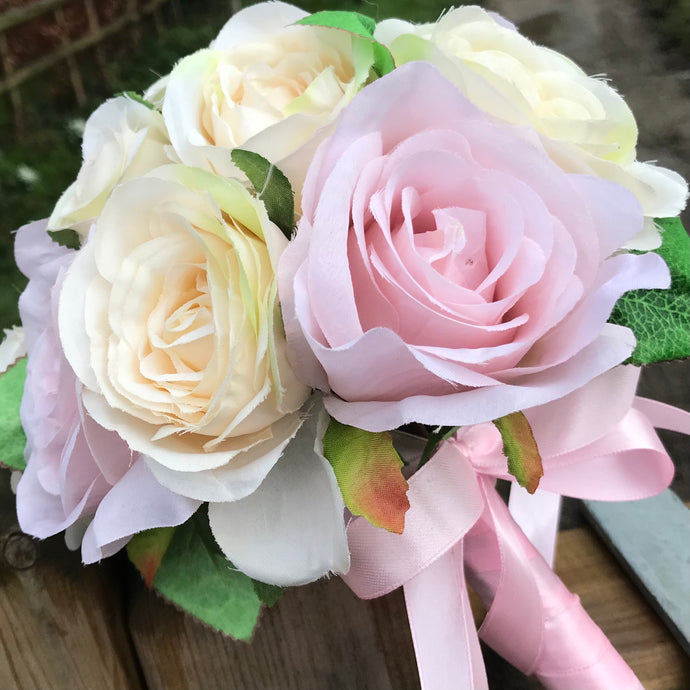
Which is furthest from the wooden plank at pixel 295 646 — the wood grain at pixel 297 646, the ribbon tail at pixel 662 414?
the ribbon tail at pixel 662 414

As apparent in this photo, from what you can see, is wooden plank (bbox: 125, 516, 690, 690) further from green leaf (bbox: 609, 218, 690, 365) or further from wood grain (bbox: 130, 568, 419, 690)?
green leaf (bbox: 609, 218, 690, 365)

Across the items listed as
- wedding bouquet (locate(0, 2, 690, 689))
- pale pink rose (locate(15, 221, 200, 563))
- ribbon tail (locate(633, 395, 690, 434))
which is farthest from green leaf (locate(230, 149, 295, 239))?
ribbon tail (locate(633, 395, 690, 434))

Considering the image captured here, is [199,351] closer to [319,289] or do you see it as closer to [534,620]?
[319,289]

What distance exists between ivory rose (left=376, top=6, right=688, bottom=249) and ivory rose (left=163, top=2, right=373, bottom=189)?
4cm

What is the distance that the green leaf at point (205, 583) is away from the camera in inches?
14.4

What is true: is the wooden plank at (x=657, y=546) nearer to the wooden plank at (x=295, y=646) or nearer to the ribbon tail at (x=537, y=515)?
the ribbon tail at (x=537, y=515)

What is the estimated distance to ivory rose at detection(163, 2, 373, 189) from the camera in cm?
31

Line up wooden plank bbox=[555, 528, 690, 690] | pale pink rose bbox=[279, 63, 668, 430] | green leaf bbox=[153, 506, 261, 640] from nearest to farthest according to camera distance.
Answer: pale pink rose bbox=[279, 63, 668, 430] < green leaf bbox=[153, 506, 261, 640] < wooden plank bbox=[555, 528, 690, 690]

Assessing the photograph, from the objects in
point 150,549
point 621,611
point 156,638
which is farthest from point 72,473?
point 621,611

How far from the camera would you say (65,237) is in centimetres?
38

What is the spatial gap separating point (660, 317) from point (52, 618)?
40 centimetres

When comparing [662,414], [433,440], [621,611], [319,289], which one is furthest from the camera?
[621,611]

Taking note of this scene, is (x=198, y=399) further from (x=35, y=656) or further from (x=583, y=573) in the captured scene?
(x=583, y=573)

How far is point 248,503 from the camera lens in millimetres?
323
